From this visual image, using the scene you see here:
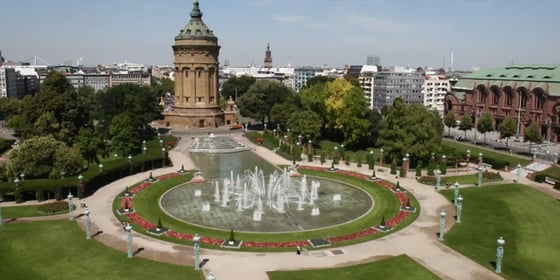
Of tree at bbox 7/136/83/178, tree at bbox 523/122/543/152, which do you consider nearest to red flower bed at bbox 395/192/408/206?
tree at bbox 7/136/83/178

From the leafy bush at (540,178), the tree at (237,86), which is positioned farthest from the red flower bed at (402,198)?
the tree at (237,86)

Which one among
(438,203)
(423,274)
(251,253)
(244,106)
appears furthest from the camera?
(244,106)

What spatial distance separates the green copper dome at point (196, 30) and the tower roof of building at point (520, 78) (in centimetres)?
6174

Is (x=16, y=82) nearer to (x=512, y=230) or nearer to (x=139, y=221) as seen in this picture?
(x=139, y=221)

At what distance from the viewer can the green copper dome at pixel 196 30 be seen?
104m

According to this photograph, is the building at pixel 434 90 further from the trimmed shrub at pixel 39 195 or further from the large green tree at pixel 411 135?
the trimmed shrub at pixel 39 195

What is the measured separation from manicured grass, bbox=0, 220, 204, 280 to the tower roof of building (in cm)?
8440

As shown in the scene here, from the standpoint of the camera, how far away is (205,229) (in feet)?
128

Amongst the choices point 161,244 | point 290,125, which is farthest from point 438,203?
point 290,125

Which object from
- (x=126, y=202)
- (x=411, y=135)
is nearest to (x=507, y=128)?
(x=411, y=135)

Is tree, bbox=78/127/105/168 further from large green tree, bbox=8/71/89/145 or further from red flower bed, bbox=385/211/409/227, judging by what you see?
red flower bed, bbox=385/211/409/227

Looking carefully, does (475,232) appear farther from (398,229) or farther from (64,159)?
(64,159)

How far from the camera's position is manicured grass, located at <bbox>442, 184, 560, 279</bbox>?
32.2 m

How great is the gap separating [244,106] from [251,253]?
242ft
